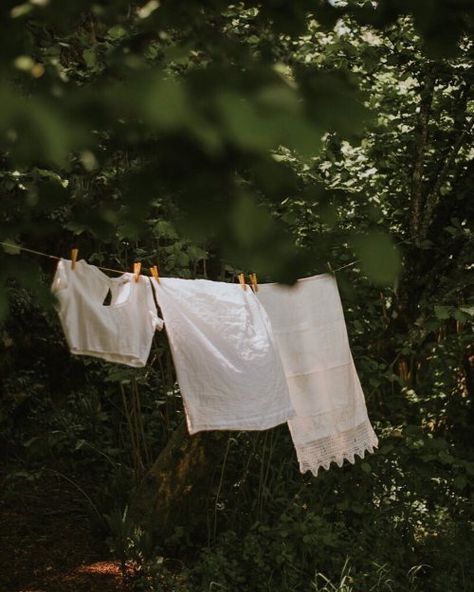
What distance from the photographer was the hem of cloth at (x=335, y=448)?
3658 millimetres

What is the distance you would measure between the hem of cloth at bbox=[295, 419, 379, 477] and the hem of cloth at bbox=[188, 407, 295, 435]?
10.9 inches

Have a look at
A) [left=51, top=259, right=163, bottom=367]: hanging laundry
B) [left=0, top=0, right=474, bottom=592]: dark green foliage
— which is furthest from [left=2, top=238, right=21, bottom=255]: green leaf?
[left=51, top=259, right=163, bottom=367]: hanging laundry

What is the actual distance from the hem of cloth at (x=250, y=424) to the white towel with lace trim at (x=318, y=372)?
22 centimetres

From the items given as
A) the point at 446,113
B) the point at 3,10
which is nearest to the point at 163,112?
the point at 3,10

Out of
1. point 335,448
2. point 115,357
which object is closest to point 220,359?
point 115,357

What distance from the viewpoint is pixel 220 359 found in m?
3.32

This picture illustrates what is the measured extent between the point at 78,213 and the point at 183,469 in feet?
10.7

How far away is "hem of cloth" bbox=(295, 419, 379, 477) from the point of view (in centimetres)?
366

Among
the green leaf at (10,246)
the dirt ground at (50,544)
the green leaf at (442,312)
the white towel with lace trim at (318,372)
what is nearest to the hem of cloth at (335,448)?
the white towel with lace trim at (318,372)

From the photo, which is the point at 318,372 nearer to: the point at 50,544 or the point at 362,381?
the point at 362,381

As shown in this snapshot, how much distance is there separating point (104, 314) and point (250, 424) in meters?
0.74

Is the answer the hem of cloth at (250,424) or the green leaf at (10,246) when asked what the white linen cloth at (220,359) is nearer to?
the hem of cloth at (250,424)

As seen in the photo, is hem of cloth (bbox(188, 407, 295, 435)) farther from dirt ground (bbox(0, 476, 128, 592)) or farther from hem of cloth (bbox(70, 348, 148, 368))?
dirt ground (bbox(0, 476, 128, 592))

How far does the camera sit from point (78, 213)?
1.18 metres
